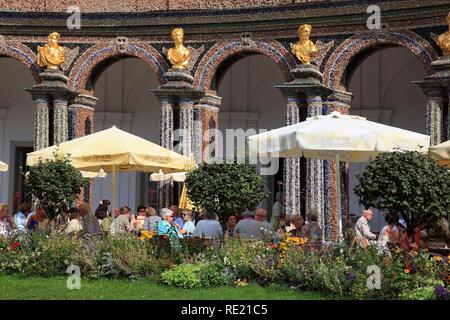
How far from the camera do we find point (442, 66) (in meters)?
19.1

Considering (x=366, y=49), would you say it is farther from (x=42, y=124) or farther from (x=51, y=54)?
(x=42, y=124)

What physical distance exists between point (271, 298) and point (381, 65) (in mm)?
14982

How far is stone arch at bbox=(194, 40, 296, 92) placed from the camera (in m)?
21.6

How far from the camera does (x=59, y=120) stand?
2284 centimetres

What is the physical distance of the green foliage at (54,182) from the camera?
15.4 m

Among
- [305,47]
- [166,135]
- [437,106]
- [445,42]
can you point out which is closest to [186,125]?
[166,135]

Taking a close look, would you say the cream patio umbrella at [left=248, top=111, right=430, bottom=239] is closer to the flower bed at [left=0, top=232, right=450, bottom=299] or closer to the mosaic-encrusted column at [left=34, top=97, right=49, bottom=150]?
the flower bed at [left=0, top=232, right=450, bottom=299]

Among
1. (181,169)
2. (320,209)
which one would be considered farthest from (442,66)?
(181,169)

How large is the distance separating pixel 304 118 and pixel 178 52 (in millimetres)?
Result: 3844

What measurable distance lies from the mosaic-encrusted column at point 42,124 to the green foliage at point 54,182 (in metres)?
7.23

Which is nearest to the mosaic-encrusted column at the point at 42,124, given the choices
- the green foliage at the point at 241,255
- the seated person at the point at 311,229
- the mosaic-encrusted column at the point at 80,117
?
the mosaic-encrusted column at the point at 80,117

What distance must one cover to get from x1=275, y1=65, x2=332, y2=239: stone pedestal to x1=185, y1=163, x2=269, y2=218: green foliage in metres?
7.46

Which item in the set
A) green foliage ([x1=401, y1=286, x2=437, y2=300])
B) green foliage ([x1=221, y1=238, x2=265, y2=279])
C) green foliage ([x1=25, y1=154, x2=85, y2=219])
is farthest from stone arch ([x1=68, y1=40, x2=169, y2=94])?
green foliage ([x1=401, y1=286, x2=437, y2=300])

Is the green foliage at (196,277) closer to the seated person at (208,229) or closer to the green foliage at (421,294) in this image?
the seated person at (208,229)
